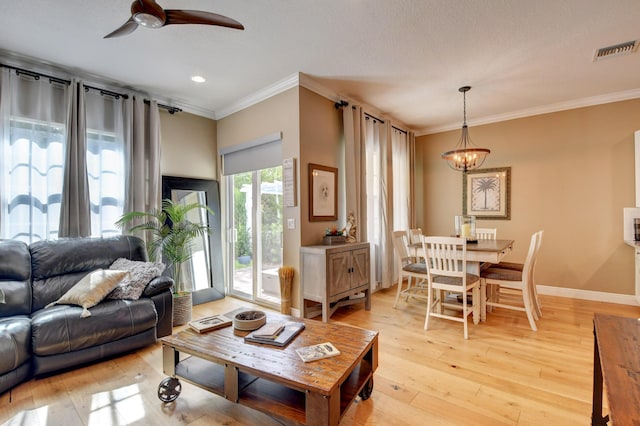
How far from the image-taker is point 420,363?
8.22ft

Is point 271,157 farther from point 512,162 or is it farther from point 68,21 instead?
point 512,162

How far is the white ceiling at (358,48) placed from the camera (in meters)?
2.36

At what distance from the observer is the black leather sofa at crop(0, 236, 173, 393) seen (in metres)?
2.18

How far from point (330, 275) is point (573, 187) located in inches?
154

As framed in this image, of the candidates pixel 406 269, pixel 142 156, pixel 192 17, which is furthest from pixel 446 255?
pixel 142 156

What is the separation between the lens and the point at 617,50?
2975 mm

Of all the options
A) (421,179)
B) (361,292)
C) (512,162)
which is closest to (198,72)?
(361,292)

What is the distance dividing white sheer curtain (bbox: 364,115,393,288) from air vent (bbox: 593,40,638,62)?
256 centimetres

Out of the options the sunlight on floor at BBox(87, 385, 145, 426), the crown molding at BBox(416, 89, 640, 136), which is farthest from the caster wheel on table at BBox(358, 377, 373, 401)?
the crown molding at BBox(416, 89, 640, 136)

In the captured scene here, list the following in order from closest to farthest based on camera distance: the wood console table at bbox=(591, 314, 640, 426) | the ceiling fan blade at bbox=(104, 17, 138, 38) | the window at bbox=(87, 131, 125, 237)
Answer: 1. the wood console table at bbox=(591, 314, 640, 426)
2. the ceiling fan blade at bbox=(104, 17, 138, 38)
3. the window at bbox=(87, 131, 125, 237)

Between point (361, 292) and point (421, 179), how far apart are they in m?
2.96

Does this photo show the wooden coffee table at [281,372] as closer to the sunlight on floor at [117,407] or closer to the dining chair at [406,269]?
the sunlight on floor at [117,407]

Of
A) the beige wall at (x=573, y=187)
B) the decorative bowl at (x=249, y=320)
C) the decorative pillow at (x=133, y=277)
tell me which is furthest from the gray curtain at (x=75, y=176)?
the beige wall at (x=573, y=187)

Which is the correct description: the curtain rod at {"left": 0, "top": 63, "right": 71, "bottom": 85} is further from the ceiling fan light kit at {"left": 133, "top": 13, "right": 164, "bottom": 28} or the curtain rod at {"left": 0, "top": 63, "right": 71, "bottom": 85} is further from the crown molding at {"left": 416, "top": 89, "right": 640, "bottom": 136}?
the crown molding at {"left": 416, "top": 89, "right": 640, "bottom": 136}
